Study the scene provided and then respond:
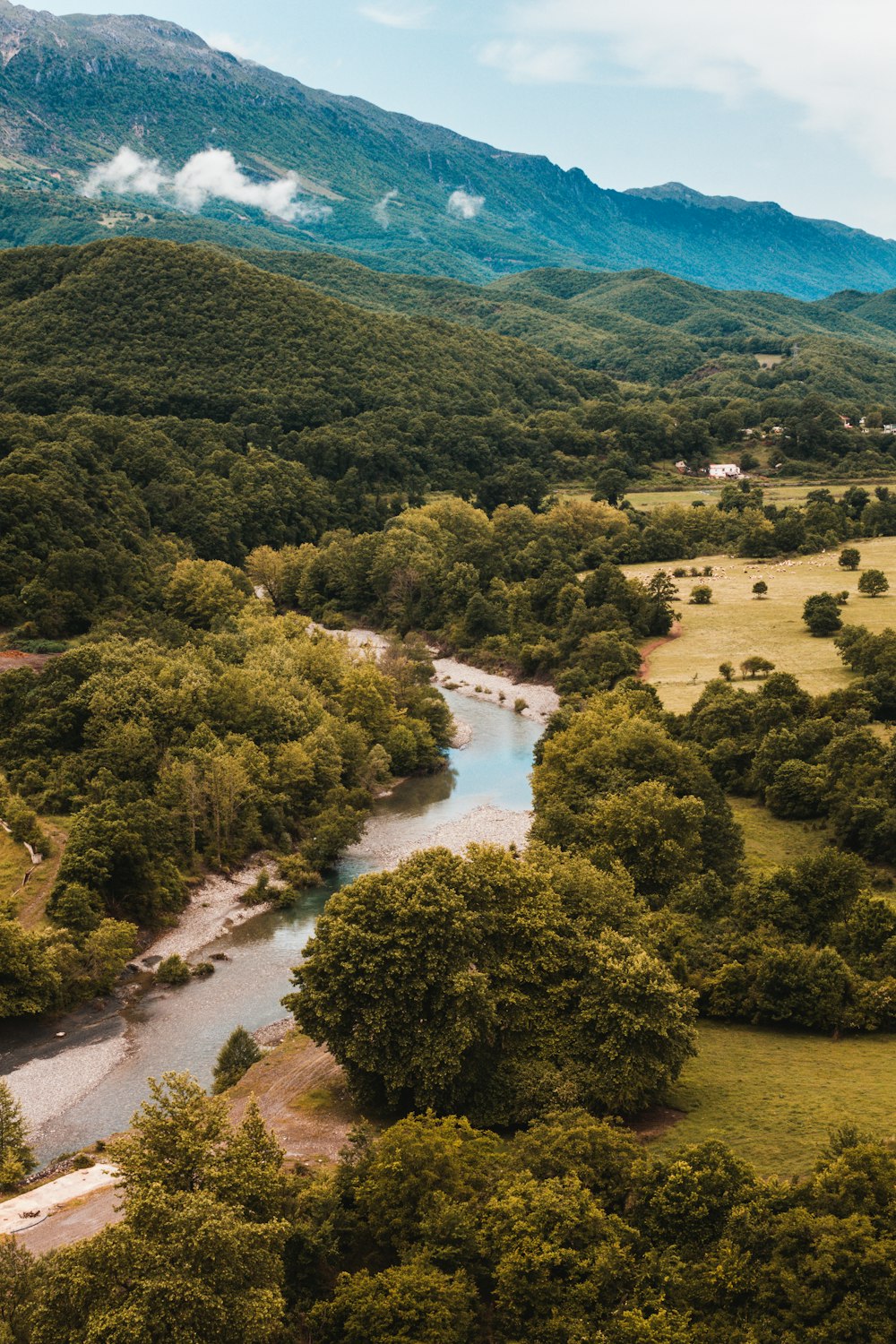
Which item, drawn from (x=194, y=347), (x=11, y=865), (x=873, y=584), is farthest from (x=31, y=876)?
(x=194, y=347)

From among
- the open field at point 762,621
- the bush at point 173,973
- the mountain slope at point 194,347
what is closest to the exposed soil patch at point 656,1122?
the bush at point 173,973

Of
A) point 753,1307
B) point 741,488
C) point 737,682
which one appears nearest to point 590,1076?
point 753,1307

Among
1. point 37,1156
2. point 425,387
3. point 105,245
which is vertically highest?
point 105,245

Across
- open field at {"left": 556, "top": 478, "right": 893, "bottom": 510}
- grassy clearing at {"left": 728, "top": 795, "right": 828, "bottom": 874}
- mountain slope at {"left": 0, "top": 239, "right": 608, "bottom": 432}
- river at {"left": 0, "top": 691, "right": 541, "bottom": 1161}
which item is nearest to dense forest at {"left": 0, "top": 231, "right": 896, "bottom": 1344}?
grassy clearing at {"left": 728, "top": 795, "right": 828, "bottom": 874}

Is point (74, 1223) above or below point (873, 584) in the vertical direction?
below

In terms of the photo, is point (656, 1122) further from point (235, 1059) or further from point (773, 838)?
point (773, 838)

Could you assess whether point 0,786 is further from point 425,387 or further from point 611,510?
point 425,387
